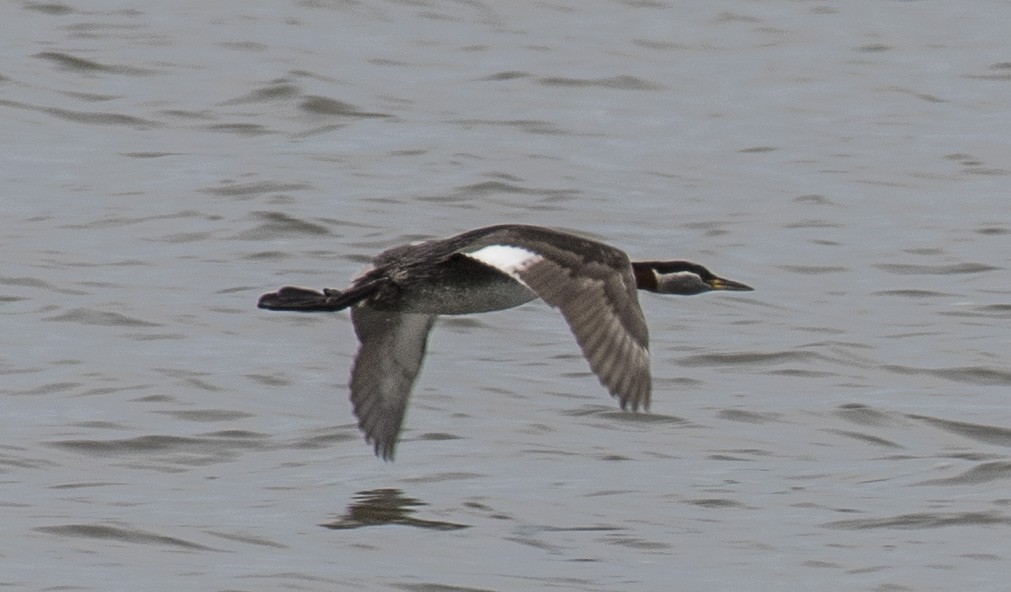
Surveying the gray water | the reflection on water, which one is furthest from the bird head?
the reflection on water

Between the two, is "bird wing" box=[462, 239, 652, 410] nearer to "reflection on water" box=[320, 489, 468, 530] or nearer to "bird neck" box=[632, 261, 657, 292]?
"reflection on water" box=[320, 489, 468, 530]

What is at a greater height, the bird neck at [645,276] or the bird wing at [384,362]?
the bird neck at [645,276]

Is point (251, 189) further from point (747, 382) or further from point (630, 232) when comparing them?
point (747, 382)

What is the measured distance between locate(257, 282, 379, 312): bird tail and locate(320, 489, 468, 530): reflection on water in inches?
27.8

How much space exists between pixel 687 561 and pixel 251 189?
6587 millimetres

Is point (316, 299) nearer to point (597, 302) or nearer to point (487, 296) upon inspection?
point (487, 296)

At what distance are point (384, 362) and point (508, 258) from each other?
1234 millimetres

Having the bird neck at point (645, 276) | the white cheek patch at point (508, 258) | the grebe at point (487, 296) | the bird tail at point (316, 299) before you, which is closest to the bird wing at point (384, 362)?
the grebe at point (487, 296)

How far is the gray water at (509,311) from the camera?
7297mm

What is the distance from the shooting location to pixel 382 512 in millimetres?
7625

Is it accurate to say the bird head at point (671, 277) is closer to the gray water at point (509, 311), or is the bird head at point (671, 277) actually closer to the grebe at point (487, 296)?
the grebe at point (487, 296)

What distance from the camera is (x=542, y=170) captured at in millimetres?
13891

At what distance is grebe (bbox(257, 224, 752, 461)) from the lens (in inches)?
277

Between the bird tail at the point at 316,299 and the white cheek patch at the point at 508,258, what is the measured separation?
0.52 m
